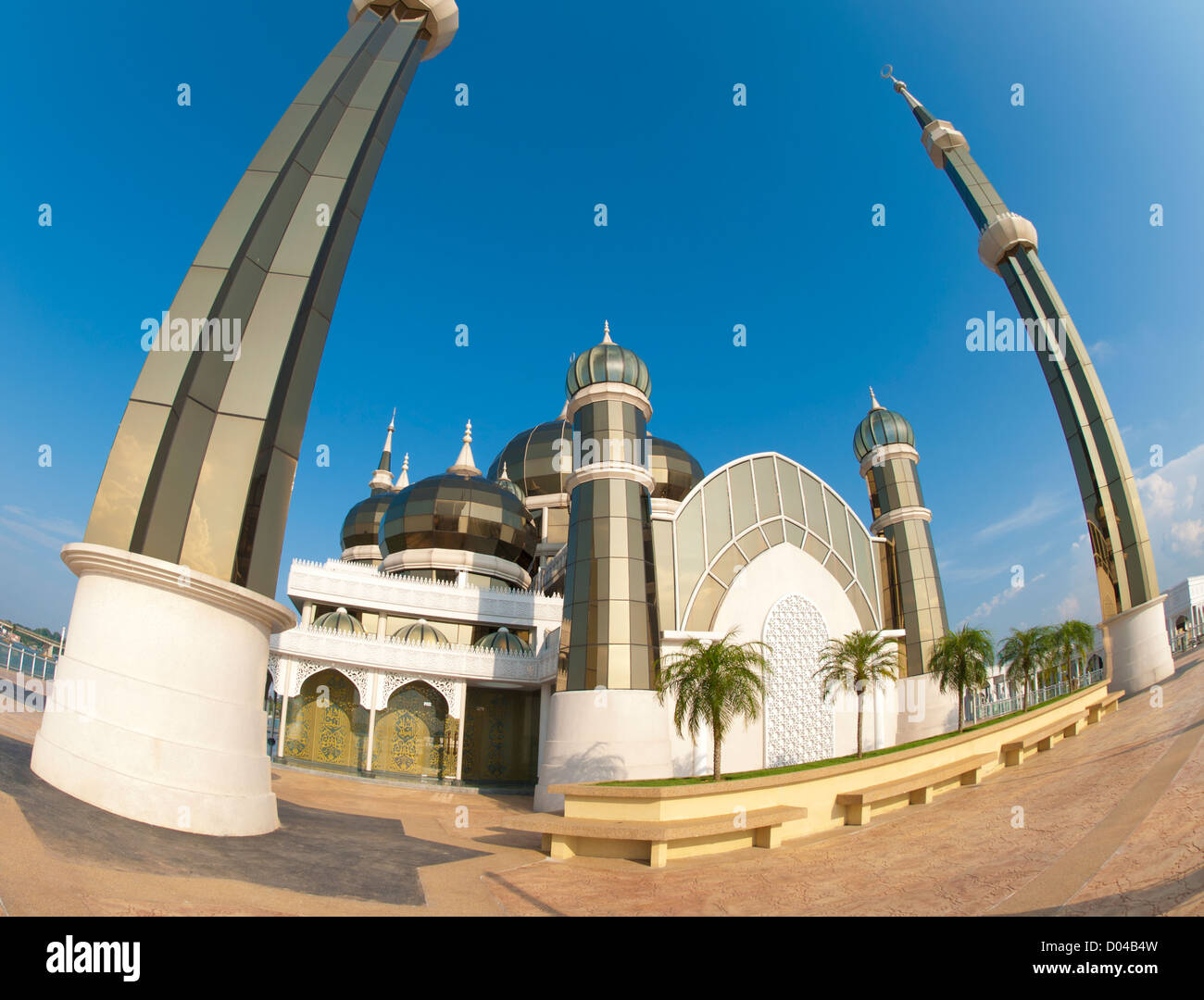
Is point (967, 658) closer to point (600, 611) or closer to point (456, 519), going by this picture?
point (600, 611)

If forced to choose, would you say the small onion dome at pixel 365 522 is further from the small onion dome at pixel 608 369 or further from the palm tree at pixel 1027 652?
the palm tree at pixel 1027 652

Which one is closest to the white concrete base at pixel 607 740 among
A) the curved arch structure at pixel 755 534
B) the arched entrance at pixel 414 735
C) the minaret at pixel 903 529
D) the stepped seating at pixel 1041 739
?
the curved arch structure at pixel 755 534

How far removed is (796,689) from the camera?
20438 millimetres

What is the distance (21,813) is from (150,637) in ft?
5.92

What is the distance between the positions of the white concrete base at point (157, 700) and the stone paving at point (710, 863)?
27cm

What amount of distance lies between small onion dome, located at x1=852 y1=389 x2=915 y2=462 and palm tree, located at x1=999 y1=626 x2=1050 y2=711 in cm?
796

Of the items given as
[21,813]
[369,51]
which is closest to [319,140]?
[369,51]

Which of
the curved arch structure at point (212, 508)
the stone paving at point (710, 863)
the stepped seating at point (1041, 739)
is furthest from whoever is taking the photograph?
the stepped seating at point (1041, 739)

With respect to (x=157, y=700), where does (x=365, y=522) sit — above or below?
above

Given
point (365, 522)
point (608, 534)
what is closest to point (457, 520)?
point (365, 522)

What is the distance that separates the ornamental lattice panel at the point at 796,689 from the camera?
19688 mm

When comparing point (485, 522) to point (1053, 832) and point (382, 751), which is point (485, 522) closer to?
point (382, 751)

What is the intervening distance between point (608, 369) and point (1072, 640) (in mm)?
17815

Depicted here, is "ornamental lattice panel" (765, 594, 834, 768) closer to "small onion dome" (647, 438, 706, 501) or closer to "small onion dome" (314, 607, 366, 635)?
"small onion dome" (647, 438, 706, 501)
